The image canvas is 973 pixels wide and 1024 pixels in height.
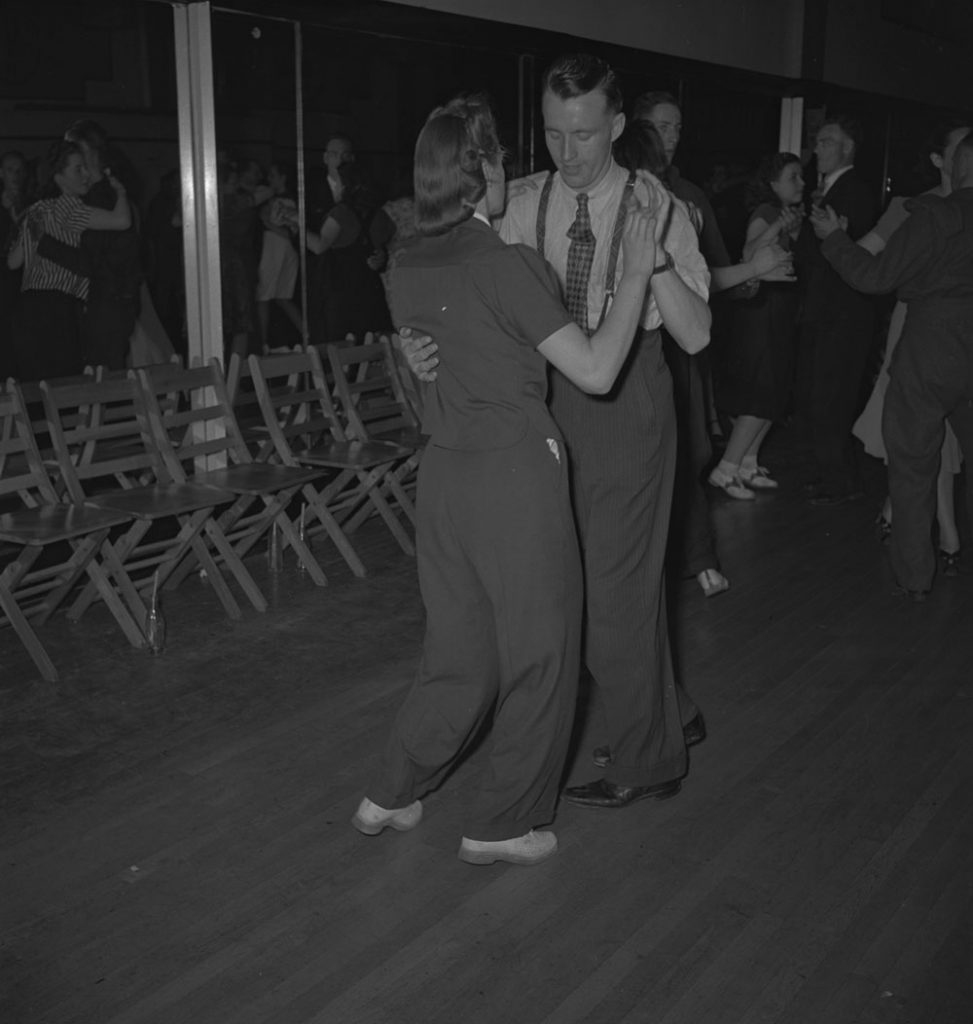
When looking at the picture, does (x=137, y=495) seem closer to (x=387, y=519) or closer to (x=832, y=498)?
(x=387, y=519)

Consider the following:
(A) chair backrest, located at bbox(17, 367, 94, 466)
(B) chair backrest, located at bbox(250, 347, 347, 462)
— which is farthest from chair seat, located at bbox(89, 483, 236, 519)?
(B) chair backrest, located at bbox(250, 347, 347, 462)

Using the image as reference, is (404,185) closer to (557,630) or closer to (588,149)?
(588,149)

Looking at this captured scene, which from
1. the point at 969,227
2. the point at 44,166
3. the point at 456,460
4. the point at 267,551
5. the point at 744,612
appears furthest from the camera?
the point at 267,551

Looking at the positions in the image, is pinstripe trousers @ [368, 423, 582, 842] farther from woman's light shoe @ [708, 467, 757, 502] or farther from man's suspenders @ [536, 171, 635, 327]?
woman's light shoe @ [708, 467, 757, 502]

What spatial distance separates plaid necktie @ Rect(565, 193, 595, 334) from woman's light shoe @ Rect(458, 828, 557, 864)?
4.04 feet

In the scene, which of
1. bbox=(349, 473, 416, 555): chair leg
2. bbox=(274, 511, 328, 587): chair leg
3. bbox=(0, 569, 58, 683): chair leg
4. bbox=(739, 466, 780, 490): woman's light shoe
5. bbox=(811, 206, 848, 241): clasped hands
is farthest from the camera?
bbox=(739, 466, 780, 490): woman's light shoe

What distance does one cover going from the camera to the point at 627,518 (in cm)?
321

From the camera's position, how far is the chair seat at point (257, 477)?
5163 mm

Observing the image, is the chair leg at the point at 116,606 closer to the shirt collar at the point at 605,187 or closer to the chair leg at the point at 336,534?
the chair leg at the point at 336,534

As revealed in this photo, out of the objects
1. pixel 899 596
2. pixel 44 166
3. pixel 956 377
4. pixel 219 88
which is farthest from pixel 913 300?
pixel 44 166

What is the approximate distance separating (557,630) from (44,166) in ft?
12.3

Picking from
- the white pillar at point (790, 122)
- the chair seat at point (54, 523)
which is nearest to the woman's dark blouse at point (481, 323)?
the chair seat at point (54, 523)

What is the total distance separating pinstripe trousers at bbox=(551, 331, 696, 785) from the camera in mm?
3188

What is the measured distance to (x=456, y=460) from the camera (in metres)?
2.92
